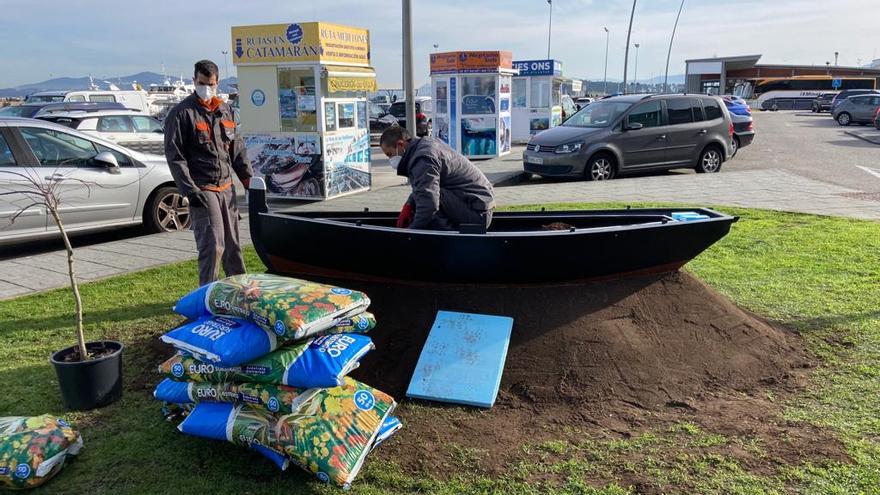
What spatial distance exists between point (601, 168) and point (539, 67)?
10.6 meters

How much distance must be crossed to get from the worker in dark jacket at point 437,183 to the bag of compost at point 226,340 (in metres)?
1.35

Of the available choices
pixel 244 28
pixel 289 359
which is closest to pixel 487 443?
pixel 289 359

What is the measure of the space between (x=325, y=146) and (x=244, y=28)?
253 cm

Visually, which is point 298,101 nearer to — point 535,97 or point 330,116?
point 330,116

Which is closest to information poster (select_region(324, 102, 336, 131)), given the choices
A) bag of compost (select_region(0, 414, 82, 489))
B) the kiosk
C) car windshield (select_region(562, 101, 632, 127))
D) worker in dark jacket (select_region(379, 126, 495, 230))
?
car windshield (select_region(562, 101, 632, 127))

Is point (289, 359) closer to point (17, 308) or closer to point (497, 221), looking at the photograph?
point (497, 221)

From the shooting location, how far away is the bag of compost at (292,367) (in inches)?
127

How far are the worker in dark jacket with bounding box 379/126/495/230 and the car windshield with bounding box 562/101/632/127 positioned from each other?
10.3m

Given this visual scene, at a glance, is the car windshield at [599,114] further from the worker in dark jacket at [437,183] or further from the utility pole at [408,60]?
the worker in dark jacket at [437,183]

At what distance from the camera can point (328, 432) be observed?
315cm

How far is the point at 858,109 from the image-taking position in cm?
3538

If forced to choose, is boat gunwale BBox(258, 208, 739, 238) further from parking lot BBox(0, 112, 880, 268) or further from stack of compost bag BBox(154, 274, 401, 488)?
parking lot BBox(0, 112, 880, 268)

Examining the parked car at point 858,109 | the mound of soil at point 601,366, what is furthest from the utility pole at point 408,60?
the parked car at point 858,109

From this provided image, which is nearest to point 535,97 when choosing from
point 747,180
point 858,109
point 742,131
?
point 742,131
